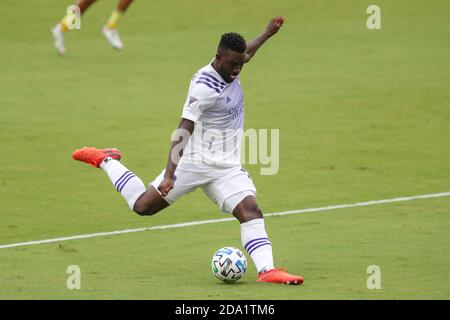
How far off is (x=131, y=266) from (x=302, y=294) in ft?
8.31

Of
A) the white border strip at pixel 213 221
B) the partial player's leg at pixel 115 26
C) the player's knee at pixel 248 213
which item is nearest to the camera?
the player's knee at pixel 248 213

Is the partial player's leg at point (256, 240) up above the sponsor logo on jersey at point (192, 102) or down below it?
below

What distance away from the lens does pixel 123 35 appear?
27547mm

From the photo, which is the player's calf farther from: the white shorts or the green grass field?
the green grass field

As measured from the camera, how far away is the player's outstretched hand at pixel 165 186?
1138cm

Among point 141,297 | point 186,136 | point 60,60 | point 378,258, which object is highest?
point 60,60

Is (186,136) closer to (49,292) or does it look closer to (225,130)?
(225,130)

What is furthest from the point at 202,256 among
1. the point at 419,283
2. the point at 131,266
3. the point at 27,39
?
the point at 27,39

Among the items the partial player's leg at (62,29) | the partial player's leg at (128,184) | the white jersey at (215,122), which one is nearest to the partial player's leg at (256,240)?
the white jersey at (215,122)

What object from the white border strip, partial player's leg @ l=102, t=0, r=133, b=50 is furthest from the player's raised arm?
partial player's leg @ l=102, t=0, r=133, b=50

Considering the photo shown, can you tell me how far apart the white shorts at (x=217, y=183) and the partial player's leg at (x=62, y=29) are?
12.4m

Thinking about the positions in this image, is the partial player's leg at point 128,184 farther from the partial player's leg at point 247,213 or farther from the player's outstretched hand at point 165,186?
the player's outstretched hand at point 165,186

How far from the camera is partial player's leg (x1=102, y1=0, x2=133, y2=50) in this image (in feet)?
80.9

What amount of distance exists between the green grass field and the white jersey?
1290mm
